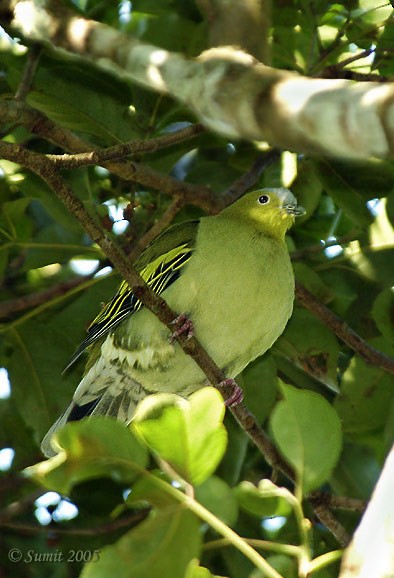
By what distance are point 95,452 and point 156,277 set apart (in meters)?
2.01

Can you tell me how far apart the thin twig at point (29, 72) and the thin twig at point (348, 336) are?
1.49 m

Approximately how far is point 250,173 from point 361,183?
0.75m

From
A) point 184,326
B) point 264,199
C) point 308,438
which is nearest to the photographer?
point 308,438

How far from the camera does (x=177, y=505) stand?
216 cm

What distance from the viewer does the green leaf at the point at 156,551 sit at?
81.7 inches

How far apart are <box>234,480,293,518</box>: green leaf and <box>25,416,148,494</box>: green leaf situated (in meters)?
0.26

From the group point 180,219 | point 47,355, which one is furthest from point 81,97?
point 47,355

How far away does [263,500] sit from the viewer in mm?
2273

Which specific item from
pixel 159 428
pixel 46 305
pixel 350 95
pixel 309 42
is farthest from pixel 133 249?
pixel 350 95

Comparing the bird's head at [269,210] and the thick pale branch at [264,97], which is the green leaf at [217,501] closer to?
the thick pale branch at [264,97]

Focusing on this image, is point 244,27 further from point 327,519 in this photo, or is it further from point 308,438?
point 327,519

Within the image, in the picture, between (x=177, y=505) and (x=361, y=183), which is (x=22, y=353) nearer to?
(x=361, y=183)

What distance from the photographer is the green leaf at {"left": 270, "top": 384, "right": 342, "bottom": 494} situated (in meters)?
2.36

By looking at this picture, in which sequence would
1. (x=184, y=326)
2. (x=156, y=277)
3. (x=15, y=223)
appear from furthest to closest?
(x=15, y=223), (x=156, y=277), (x=184, y=326)
